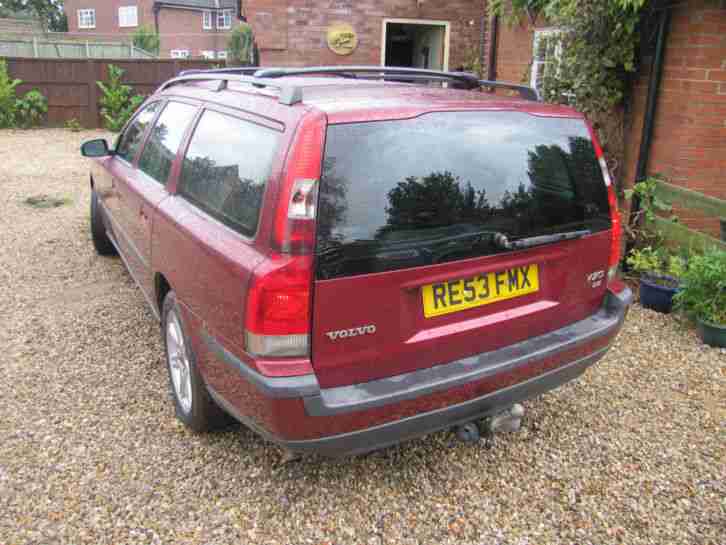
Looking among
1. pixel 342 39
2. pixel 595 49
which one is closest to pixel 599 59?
pixel 595 49

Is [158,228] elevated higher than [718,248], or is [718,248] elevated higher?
[158,228]

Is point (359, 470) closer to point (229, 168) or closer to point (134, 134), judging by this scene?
point (229, 168)

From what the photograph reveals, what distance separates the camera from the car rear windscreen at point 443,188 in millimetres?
2312

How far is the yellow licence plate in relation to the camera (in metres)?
2.52

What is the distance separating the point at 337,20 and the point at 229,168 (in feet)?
32.6

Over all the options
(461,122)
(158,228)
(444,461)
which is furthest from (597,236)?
(158,228)

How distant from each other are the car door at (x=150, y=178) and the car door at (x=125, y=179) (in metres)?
0.03

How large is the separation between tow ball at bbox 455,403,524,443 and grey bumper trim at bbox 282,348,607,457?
26cm

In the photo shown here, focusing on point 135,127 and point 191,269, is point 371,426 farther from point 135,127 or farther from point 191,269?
point 135,127

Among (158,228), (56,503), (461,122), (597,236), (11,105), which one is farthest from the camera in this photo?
(11,105)

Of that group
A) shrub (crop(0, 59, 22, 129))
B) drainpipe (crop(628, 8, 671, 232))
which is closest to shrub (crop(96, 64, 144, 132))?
shrub (crop(0, 59, 22, 129))

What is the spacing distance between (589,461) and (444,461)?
0.74 m

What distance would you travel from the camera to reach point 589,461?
3.16m

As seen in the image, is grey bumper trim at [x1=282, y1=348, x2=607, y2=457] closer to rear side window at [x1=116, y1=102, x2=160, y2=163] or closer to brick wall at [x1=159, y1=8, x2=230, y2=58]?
rear side window at [x1=116, y1=102, x2=160, y2=163]
